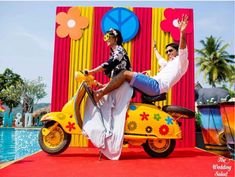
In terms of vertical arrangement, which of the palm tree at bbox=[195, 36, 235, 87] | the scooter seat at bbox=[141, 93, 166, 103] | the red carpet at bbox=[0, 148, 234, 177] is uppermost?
the palm tree at bbox=[195, 36, 235, 87]

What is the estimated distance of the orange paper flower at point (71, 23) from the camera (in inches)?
199

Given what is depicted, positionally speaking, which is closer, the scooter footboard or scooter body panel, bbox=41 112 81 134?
scooter body panel, bbox=41 112 81 134

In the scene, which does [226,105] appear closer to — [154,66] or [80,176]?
[154,66]

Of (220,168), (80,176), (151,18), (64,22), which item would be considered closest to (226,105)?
(220,168)

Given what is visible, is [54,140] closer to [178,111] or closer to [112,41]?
[112,41]

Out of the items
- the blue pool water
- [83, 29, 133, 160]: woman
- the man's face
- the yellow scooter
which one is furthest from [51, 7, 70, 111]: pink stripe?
the man's face

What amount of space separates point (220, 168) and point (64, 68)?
122 inches

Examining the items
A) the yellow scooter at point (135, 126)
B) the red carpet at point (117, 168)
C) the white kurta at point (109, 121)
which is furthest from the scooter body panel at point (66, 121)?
the red carpet at point (117, 168)

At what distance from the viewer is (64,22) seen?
16.7 feet

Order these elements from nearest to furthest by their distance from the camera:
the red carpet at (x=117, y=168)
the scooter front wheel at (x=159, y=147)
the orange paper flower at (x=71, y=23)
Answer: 1. the red carpet at (x=117, y=168)
2. the scooter front wheel at (x=159, y=147)
3. the orange paper flower at (x=71, y=23)

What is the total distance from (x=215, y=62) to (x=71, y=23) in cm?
2581

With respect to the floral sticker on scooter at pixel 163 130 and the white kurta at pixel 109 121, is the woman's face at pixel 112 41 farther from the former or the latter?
the floral sticker on scooter at pixel 163 130

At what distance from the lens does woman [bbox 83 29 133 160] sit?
10.9 ft

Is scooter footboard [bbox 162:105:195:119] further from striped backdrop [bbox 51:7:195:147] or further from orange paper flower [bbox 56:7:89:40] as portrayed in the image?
orange paper flower [bbox 56:7:89:40]
